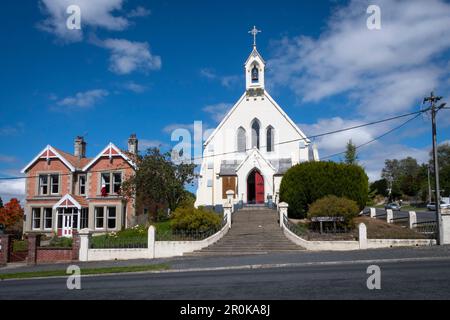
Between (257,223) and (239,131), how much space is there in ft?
48.9

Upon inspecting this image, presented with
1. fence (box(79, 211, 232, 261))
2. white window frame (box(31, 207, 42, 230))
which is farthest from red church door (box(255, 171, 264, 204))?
white window frame (box(31, 207, 42, 230))

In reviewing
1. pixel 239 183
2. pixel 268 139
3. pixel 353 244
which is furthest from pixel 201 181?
pixel 353 244

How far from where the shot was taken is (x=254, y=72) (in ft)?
142

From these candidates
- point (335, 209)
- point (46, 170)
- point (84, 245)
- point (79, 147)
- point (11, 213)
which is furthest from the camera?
point (11, 213)

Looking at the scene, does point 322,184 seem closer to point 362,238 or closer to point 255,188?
point 362,238

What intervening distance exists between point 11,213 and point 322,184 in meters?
52.3

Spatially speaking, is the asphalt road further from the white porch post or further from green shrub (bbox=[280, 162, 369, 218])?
green shrub (bbox=[280, 162, 369, 218])

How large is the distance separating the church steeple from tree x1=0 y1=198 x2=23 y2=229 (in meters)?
40.3

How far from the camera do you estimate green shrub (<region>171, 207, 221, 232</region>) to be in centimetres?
2537

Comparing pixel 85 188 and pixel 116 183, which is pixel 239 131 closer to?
pixel 116 183

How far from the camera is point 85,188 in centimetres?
3959

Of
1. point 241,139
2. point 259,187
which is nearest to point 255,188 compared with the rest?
point 259,187

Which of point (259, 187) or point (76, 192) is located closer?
point (259, 187)
